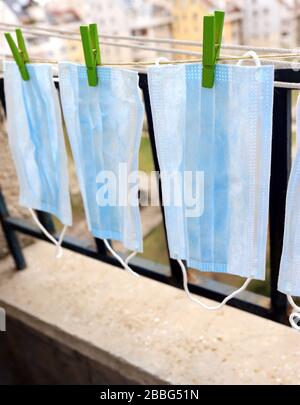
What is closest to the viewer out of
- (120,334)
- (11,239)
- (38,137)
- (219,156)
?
(219,156)

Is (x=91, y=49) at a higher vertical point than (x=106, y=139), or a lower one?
higher

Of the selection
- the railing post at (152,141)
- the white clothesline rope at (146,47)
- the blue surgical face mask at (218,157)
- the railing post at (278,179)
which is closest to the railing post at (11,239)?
the white clothesline rope at (146,47)

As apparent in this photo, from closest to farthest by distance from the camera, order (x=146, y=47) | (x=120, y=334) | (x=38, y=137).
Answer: (x=146, y=47)
(x=38, y=137)
(x=120, y=334)

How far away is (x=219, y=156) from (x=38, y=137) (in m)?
0.56

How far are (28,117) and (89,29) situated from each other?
0.36 metres

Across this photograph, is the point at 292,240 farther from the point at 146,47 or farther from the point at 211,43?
the point at 146,47

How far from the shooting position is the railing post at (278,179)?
73 centimetres

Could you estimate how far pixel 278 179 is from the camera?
2.64 ft

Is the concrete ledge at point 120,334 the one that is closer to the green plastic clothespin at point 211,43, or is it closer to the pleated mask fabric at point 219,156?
the pleated mask fabric at point 219,156

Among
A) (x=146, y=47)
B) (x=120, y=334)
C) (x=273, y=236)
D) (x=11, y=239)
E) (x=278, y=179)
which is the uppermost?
(x=146, y=47)

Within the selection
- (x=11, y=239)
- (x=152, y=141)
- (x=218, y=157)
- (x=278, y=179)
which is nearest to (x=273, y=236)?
(x=278, y=179)

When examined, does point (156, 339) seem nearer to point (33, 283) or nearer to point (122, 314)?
point (122, 314)

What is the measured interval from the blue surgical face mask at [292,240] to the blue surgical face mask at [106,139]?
335 mm
